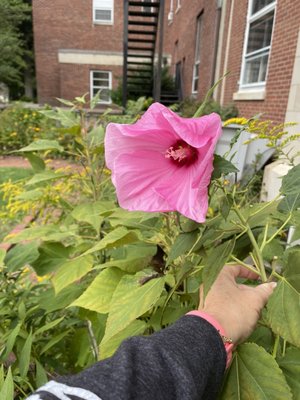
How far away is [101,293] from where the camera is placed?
89cm

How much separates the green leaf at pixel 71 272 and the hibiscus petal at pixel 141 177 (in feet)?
1.46

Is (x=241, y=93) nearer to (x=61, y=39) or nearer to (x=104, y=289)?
(x=104, y=289)

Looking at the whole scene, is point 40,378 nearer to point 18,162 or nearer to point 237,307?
point 237,307

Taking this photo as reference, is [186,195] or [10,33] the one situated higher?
[10,33]

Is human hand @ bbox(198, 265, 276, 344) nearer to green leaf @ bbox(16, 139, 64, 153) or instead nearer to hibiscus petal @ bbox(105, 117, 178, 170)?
hibiscus petal @ bbox(105, 117, 178, 170)

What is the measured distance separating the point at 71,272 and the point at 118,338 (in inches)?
9.6

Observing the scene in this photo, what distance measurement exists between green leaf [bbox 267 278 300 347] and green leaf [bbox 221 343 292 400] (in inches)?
3.0

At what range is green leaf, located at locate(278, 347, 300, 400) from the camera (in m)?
0.70

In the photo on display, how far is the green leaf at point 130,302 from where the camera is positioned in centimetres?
72

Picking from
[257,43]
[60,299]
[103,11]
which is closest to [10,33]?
[103,11]

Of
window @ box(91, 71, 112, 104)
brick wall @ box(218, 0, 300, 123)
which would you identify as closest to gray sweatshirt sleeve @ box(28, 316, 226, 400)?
brick wall @ box(218, 0, 300, 123)

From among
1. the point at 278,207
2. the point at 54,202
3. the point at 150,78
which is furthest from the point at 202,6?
the point at 278,207

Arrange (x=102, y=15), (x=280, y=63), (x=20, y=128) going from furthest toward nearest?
(x=102, y=15) < (x=20, y=128) < (x=280, y=63)

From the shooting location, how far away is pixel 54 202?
1918 mm
